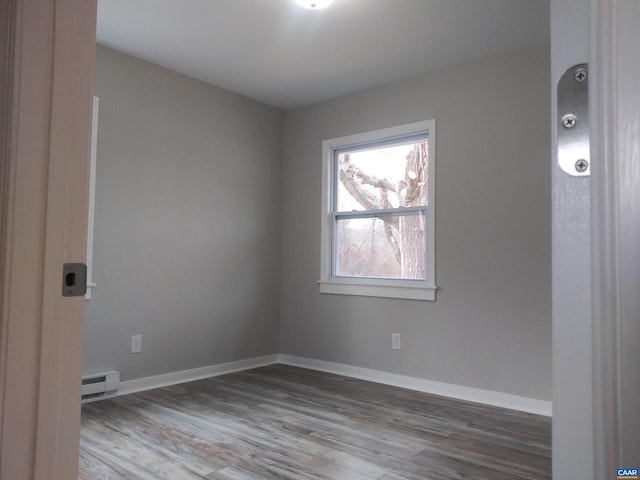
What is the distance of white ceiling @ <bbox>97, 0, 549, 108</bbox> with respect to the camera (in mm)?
2703

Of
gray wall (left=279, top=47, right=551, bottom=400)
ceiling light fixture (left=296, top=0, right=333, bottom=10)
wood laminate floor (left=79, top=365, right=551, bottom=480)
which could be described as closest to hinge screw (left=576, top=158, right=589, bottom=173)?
wood laminate floor (left=79, top=365, right=551, bottom=480)

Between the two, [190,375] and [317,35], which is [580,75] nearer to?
[317,35]

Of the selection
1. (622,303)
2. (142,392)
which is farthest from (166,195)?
(622,303)

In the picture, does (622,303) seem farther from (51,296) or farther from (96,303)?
(96,303)

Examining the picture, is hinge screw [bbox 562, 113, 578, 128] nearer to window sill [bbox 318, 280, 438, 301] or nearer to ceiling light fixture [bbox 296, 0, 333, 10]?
ceiling light fixture [bbox 296, 0, 333, 10]

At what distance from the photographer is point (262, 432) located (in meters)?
2.60

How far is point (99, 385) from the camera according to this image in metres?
3.07

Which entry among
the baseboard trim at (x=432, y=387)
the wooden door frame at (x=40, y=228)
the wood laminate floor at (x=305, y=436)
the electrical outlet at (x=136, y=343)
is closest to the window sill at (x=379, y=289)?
the baseboard trim at (x=432, y=387)

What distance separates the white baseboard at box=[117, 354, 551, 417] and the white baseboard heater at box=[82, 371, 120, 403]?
3.9 inches

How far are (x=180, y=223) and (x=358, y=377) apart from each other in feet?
6.40

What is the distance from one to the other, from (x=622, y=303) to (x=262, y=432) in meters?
2.52

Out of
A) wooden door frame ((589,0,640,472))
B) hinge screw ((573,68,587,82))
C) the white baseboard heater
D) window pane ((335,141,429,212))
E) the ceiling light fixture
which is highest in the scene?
the ceiling light fixture

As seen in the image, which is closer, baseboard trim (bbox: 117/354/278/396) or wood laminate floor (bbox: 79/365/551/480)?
wood laminate floor (bbox: 79/365/551/480)

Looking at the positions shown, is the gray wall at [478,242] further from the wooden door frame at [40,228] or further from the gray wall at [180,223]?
the wooden door frame at [40,228]
